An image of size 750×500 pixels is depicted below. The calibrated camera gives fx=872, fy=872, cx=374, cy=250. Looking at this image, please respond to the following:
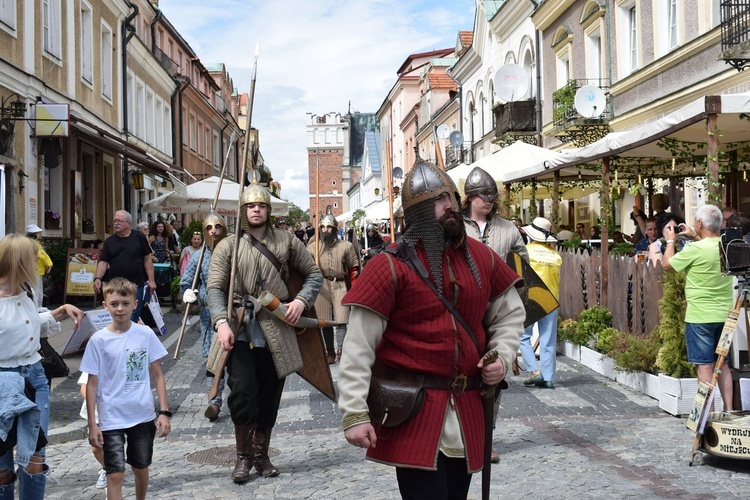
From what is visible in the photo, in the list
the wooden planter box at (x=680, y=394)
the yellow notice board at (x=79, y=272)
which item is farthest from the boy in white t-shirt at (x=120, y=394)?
the yellow notice board at (x=79, y=272)

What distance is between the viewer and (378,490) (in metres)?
5.39

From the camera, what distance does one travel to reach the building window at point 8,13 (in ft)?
47.7

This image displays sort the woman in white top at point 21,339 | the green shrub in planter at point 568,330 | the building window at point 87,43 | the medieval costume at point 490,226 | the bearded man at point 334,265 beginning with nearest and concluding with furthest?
the woman in white top at point 21,339, the medieval costume at point 490,226, the bearded man at point 334,265, the green shrub in planter at point 568,330, the building window at point 87,43

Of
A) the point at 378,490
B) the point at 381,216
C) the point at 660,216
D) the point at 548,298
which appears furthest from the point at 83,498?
the point at 381,216

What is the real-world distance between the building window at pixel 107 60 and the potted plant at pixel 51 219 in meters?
5.94

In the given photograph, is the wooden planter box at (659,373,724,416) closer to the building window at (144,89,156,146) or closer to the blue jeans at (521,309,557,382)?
the blue jeans at (521,309,557,382)

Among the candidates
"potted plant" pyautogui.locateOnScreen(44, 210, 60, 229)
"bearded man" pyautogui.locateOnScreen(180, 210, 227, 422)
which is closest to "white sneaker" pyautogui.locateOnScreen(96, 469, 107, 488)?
"bearded man" pyautogui.locateOnScreen(180, 210, 227, 422)

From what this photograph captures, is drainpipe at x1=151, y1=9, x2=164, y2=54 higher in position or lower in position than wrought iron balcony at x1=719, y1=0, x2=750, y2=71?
higher

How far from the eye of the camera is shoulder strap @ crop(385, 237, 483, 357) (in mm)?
3250

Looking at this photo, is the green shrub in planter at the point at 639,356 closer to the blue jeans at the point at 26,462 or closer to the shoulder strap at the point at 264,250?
the shoulder strap at the point at 264,250

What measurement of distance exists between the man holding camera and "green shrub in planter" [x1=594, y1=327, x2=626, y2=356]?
8.74ft

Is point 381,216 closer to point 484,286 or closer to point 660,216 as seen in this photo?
point 660,216

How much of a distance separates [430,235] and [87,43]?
19.5 meters

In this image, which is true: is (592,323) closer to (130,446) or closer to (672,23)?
(130,446)
